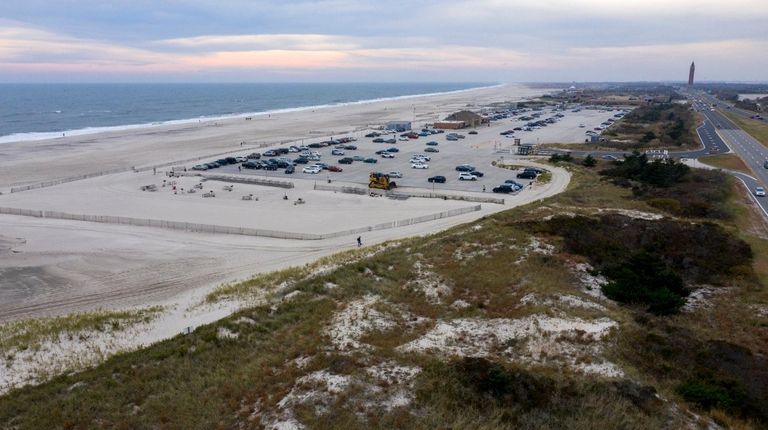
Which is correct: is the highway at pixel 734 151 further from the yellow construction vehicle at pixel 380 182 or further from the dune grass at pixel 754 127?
the yellow construction vehicle at pixel 380 182

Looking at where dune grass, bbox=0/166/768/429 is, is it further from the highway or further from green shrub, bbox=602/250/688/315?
the highway

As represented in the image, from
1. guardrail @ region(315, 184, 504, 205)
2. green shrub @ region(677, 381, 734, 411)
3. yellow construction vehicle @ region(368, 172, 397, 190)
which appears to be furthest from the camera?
yellow construction vehicle @ region(368, 172, 397, 190)

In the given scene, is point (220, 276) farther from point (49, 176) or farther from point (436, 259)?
point (49, 176)

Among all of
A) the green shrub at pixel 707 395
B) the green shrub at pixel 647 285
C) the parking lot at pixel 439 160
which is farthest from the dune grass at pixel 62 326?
the parking lot at pixel 439 160

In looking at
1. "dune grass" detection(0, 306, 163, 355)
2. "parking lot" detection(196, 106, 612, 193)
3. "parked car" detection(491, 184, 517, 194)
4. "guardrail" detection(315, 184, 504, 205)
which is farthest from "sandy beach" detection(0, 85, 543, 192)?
"parked car" detection(491, 184, 517, 194)

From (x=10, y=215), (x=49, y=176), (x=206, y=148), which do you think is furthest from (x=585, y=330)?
(x=206, y=148)

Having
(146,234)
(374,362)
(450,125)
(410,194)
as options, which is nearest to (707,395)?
(374,362)
